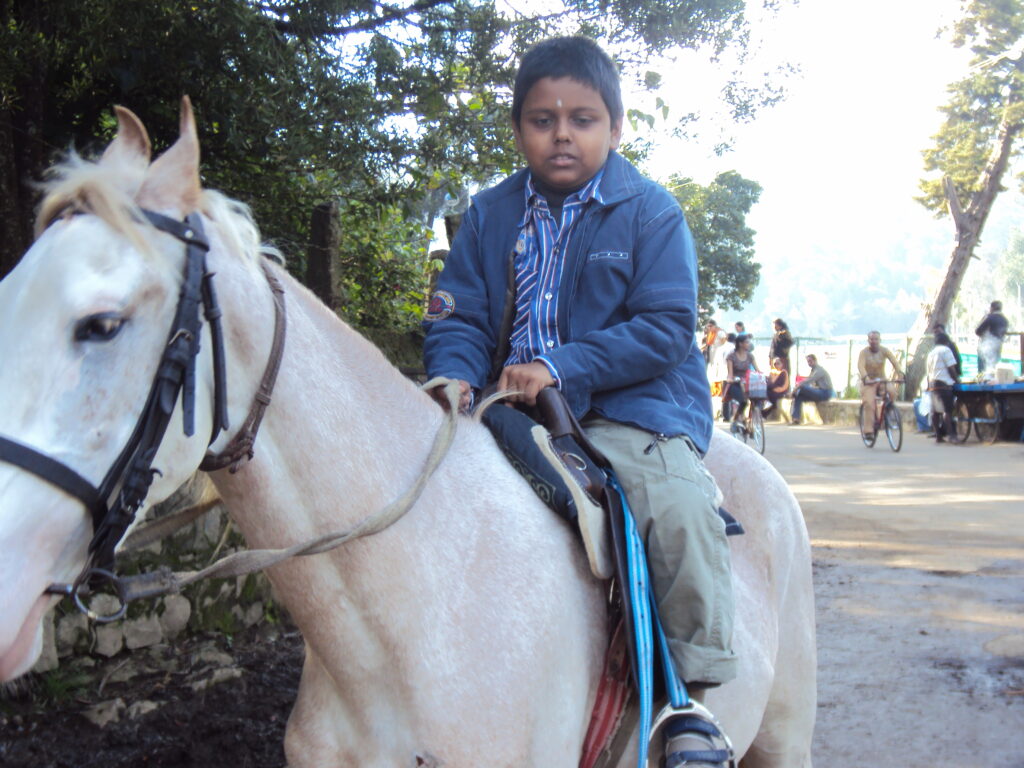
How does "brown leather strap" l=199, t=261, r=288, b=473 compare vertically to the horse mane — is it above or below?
below

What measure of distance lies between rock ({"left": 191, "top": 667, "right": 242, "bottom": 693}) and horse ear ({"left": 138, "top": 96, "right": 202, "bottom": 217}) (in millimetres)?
3310

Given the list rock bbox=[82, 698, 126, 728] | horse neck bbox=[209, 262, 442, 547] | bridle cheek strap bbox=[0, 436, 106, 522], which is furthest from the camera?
rock bbox=[82, 698, 126, 728]

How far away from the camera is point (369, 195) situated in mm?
5820

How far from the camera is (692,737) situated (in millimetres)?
2162

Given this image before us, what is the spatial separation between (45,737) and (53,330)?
2990 mm

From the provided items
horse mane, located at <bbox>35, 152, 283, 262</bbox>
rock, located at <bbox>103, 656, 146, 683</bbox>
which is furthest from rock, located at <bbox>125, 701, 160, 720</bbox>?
horse mane, located at <bbox>35, 152, 283, 262</bbox>

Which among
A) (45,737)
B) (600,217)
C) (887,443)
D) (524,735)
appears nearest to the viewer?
(524,735)

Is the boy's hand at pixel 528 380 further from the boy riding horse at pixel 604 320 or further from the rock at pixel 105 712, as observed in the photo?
the rock at pixel 105 712

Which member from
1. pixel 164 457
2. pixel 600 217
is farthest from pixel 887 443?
pixel 164 457

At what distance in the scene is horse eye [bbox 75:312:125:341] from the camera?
1.50 metres

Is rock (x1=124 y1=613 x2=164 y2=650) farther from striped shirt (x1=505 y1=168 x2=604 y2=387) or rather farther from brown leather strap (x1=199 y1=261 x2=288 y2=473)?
brown leather strap (x1=199 y1=261 x2=288 y2=473)

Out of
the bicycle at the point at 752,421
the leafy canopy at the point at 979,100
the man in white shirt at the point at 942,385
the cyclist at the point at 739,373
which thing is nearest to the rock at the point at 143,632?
the cyclist at the point at 739,373

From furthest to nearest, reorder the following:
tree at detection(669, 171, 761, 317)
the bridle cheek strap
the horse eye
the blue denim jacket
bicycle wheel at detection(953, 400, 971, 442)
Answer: tree at detection(669, 171, 761, 317), bicycle wheel at detection(953, 400, 971, 442), the blue denim jacket, the horse eye, the bridle cheek strap

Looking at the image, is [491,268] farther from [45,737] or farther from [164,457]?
[45,737]
